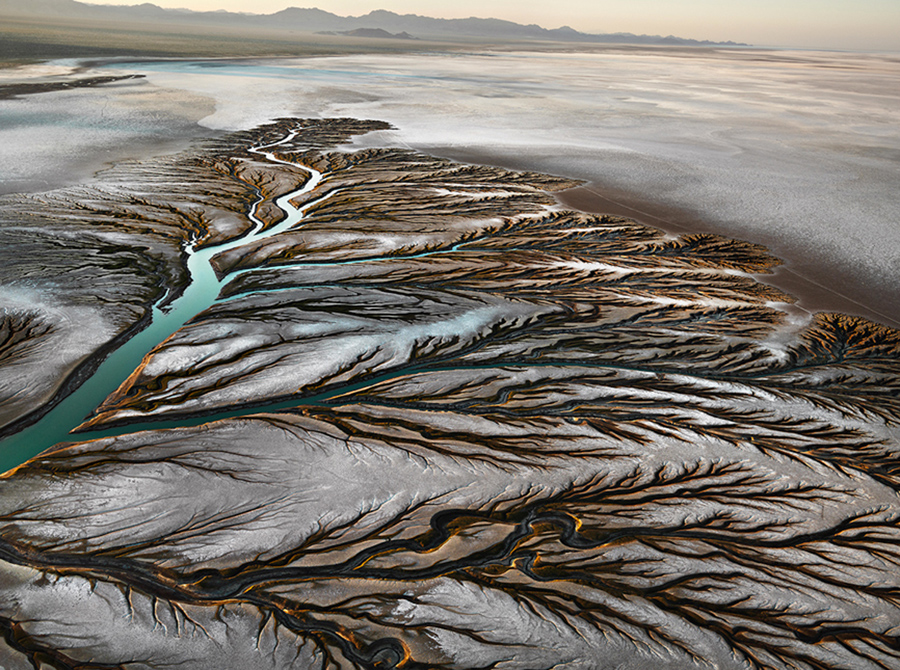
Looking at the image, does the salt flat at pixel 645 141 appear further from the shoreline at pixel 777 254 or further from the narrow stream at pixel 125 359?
the narrow stream at pixel 125 359

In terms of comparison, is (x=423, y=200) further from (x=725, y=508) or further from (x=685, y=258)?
(x=725, y=508)

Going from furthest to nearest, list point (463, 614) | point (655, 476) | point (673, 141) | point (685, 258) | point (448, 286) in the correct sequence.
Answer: point (673, 141)
point (685, 258)
point (448, 286)
point (655, 476)
point (463, 614)

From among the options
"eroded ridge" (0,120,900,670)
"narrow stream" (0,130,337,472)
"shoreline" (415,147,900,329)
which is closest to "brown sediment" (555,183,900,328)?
"shoreline" (415,147,900,329)

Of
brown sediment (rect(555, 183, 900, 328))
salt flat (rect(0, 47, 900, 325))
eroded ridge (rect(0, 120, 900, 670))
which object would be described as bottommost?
eroded ridge (rect(0, 120, 900, 670))

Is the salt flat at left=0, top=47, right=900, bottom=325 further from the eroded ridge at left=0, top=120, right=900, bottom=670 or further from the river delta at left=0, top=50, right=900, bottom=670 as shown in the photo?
the eroded ridge at left=0, top=120, right=900, bottom=670

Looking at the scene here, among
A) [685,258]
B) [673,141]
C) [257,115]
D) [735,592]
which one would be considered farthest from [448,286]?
[257,115]

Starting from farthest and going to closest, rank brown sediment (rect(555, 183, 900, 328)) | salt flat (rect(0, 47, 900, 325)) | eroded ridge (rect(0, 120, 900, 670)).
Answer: salt flat (rect(0, 47, 900, 325))
brown sediment (rect(555, 183, 900, 328))
eroded ridge (rect(0, 120, 900, 670))
